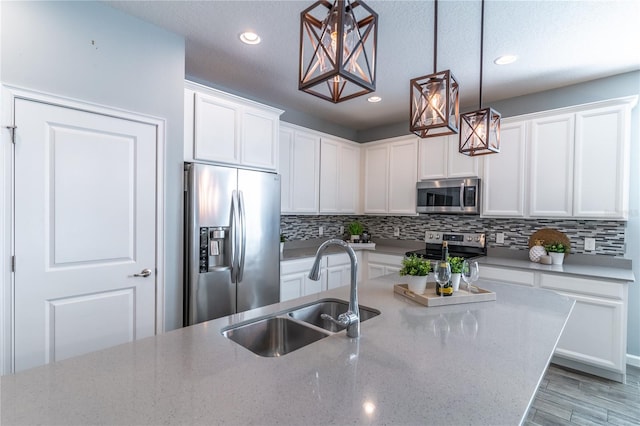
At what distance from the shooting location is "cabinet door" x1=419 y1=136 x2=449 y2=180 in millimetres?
3668

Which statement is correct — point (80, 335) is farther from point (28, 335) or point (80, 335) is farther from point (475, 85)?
point (475, 85)

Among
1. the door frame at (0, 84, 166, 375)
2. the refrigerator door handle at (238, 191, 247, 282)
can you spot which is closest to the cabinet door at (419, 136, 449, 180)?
the refrigerator door handle at (238, 191, 247, 282)

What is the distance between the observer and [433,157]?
3760 mm

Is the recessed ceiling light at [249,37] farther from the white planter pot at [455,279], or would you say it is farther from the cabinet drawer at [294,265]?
the white planter pot at [455,279]

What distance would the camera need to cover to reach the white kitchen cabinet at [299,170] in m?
3.54

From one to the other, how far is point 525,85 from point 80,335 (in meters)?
4.25

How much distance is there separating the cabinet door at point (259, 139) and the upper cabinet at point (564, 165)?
7.50 feet

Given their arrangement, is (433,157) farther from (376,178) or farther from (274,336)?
(274,336)

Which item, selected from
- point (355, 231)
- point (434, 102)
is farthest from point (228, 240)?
point (355, 231)

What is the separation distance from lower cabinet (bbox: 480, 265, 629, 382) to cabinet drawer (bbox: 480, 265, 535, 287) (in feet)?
0.25

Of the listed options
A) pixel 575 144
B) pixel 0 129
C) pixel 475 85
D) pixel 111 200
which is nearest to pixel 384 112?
pixel 475 85

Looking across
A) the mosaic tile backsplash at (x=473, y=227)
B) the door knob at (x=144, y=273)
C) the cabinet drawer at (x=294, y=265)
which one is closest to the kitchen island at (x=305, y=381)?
the door knob at (x=144, y=273)

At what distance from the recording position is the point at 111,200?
2057 millimetres

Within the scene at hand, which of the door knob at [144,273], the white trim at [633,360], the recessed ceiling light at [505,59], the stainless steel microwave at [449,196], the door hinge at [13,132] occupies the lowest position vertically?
the white trim at [633,360]
